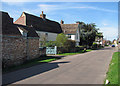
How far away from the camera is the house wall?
13.5 m

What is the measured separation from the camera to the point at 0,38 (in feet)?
42.5

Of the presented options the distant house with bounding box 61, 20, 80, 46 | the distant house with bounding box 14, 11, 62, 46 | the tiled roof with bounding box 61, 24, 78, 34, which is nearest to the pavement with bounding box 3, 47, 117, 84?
the distant house with bounding box 14, 11, 62, 46

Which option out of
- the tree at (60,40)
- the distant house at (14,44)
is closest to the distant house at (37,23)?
the tree at (60,40)

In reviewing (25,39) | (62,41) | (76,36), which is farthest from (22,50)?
(76,36)

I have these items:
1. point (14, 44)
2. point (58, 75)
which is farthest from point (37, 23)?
point (58, 75)

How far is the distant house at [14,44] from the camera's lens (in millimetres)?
13586

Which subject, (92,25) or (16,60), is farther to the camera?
(92,25)

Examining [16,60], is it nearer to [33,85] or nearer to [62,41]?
[33,85]

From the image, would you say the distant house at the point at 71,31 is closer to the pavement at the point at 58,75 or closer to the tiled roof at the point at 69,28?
the tiled roof at the point at 69,28

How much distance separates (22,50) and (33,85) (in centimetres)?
925

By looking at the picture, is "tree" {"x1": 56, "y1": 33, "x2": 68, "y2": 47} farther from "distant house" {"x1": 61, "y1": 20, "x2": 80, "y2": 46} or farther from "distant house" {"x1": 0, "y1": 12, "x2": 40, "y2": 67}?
"distant house" {"x1": 61, "y1": 20, "x2": 80, "y2": 46}

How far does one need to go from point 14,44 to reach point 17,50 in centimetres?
90

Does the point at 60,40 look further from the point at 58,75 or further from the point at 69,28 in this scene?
the point at 58,75

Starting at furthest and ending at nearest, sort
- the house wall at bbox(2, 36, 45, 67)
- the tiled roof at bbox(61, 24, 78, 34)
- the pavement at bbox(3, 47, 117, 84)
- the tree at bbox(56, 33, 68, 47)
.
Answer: the tiled roof at bbox(61, 24, 78, 34) → the tree at bbox(56, 33, 68, 47) → the house wall at bbox(2, 36, 45, 67) → the pavement at bbox(3, 47, 117, 84)
